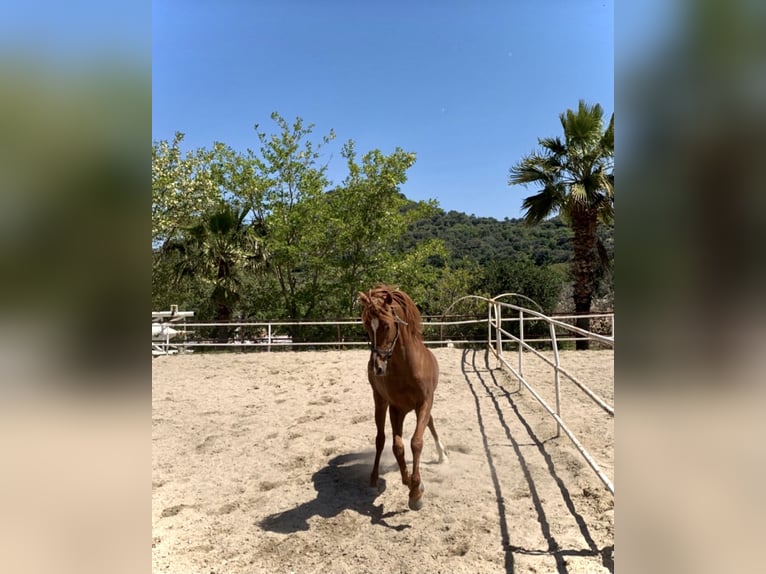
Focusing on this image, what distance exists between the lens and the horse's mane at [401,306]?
2.84 metres

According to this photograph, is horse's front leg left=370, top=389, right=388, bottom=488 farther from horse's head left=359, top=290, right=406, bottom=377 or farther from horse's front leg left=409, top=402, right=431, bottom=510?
horse's head left=359, top=290, right=406, bottom=377

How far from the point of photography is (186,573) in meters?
2.28

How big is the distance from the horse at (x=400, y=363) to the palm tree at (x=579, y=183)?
7.26m

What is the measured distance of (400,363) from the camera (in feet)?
9.50

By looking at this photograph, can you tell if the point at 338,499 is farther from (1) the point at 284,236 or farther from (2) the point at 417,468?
(1) the point at 284,236

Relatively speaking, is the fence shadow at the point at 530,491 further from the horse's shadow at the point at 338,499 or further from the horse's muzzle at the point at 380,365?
the horse's muzzle at the point at 380,365

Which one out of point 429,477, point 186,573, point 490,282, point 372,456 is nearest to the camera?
point 186,573

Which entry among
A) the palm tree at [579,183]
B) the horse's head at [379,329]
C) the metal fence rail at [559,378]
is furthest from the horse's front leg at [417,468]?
the palm tree at [579,183]

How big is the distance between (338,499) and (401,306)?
1.46m
